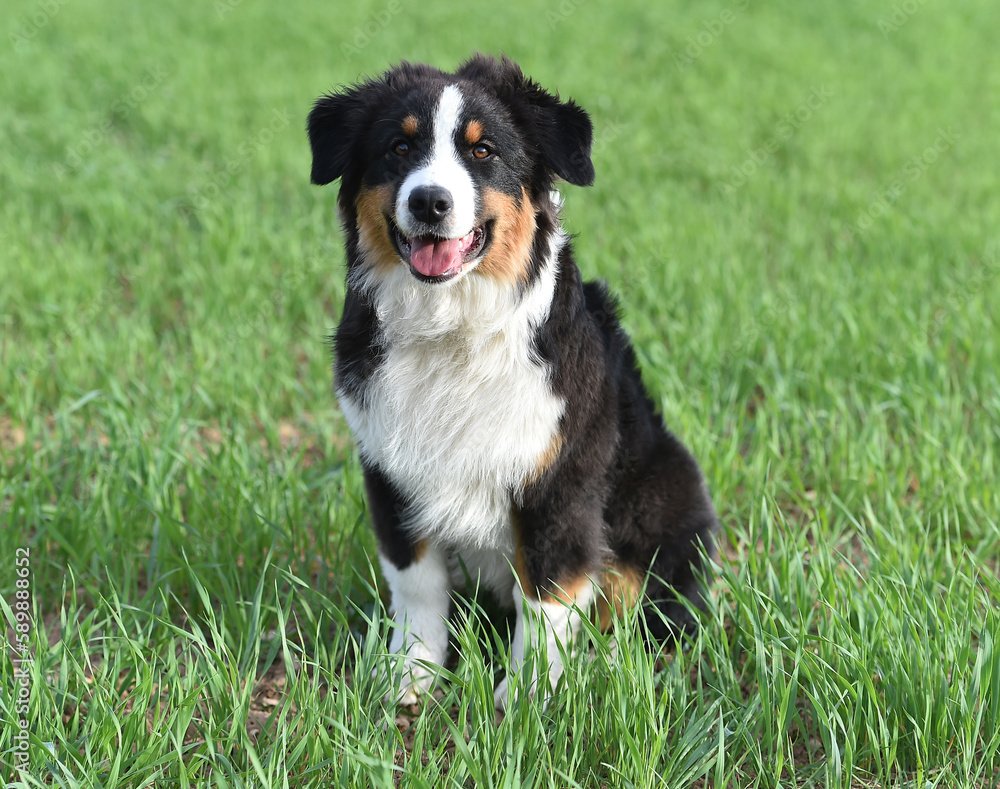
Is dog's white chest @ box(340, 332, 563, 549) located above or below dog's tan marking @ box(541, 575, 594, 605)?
above

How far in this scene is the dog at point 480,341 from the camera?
236cm

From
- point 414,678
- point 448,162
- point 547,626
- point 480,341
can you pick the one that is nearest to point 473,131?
point 448,162

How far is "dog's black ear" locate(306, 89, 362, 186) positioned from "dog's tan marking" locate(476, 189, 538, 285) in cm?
47

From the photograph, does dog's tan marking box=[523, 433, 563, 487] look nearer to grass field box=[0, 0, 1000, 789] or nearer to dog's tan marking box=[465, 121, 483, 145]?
grass field box=[0, 0, 1000, 789]

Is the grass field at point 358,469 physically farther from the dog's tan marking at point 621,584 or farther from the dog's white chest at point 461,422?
the dog's white chest at point 461,422

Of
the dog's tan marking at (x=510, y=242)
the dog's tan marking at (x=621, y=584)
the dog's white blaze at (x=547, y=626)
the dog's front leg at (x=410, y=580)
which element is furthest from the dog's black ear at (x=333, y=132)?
the dog's tan marking at (x=621, y=584)

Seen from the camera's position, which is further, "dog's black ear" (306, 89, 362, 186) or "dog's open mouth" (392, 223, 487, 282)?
"dog's black ear" (306, 89, 362, 186)

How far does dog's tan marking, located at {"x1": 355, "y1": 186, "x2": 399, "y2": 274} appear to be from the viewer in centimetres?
238

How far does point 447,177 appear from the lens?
225cm

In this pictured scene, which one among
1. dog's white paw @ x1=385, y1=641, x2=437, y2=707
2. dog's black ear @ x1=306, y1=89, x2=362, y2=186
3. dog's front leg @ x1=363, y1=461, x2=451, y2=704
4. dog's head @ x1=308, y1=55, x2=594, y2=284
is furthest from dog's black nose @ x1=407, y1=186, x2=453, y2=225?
dog's white paw @ x1=385, y1=641, x2=437, y2=707

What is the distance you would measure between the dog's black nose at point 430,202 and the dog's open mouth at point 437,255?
0.10 meters

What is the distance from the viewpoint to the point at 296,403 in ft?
14.4

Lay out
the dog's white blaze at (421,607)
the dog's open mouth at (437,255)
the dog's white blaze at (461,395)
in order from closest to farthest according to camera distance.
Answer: the dog's open mouth at (437,255) < the dog's white blaze at (461,395) < the dog's white blaze at (421,607)

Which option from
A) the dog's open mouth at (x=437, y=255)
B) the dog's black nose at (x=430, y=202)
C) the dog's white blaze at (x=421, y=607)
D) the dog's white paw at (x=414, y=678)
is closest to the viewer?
the dog's black nose at (x=430, y=202)
